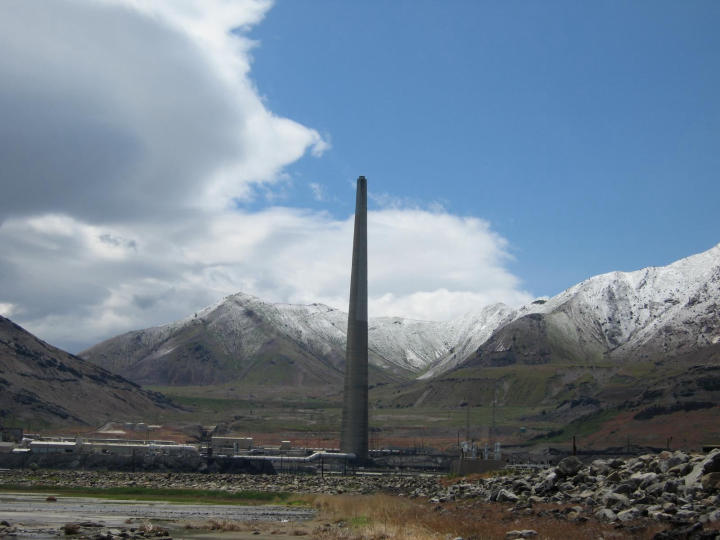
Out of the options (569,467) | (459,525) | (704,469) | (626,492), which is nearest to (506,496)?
(569,467)

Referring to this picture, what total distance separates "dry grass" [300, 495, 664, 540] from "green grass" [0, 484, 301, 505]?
26.9 meters

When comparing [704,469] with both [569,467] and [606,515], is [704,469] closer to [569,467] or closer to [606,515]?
[606,515]

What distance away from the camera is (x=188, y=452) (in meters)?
138

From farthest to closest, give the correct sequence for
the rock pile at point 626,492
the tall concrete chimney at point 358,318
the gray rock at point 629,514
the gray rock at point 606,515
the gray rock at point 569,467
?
the tall concrete chimney at point 358,318
the gray rock at point 569,467
the gray rock at point 606,515
the gray rock at point 629,514
the rock pile at point 626,492

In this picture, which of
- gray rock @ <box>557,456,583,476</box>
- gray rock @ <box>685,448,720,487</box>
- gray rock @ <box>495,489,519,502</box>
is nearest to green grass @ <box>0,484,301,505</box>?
gray rock @ <box>495,489,519,502</box>

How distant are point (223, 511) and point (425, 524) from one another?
29.4 meters

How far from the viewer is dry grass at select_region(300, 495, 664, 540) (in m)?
29.3

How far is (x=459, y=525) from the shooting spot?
35.4 m

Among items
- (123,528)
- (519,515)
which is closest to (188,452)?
(123,528)

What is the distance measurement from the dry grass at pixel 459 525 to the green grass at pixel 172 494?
26884mm

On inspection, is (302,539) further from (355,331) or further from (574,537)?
(355,331)

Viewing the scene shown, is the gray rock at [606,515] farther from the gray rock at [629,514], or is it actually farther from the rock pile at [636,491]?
the gray rock at [629,514]

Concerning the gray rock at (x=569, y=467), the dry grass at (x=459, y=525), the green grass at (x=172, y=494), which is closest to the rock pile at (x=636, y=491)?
the gray rock at (x=569, y=467)

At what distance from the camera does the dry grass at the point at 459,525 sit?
96.0 feet
